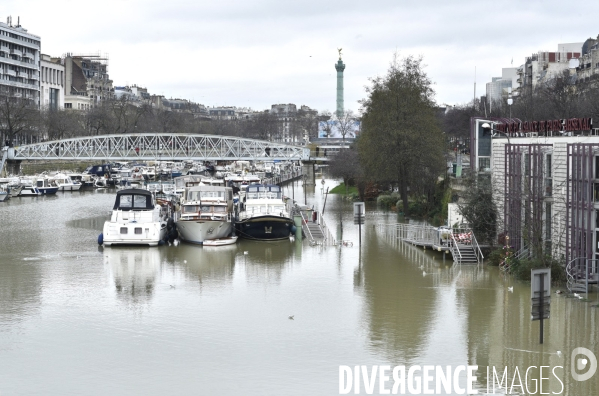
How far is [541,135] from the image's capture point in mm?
33844

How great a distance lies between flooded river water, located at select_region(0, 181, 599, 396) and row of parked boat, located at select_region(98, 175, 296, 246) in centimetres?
128

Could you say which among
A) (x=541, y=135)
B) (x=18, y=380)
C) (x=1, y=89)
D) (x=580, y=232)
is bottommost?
(x=18, y=380)

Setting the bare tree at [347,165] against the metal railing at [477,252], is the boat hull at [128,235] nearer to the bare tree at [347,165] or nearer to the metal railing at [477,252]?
the metal railing at [477,252]

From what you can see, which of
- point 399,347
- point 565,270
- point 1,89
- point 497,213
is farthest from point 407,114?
point 1,89

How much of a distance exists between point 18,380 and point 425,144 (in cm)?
3828

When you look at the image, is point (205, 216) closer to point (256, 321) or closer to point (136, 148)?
point (256, 321)

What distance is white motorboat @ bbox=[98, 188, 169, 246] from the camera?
42219mm

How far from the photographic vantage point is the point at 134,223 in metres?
42.7

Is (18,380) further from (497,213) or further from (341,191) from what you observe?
(341,191)

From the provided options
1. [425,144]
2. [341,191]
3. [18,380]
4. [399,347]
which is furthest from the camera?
[341,191]

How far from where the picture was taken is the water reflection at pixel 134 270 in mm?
30672

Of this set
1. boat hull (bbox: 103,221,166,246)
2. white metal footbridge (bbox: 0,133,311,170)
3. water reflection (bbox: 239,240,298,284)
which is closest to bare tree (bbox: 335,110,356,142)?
white metal footbridge (bbox: 0,133,311,170)

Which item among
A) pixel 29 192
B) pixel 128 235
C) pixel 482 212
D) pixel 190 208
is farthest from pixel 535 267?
pixel 29 192

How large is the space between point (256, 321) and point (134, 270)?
11078 millimetres
